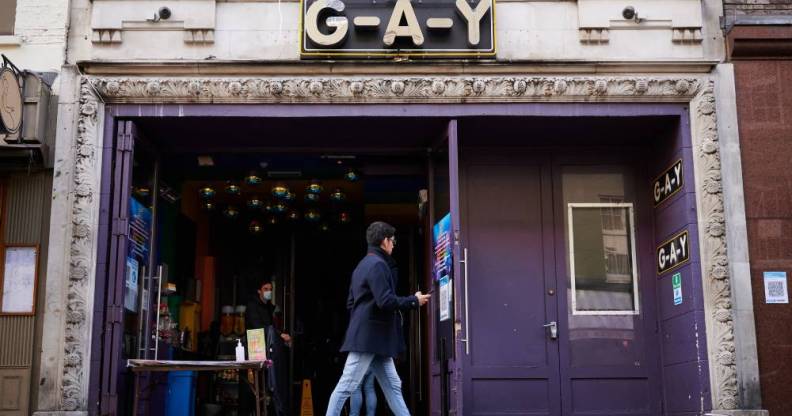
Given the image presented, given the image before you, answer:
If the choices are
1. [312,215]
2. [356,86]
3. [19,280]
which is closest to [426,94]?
[356,86]

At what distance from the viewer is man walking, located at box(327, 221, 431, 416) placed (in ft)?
27.4

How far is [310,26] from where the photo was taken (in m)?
9.75

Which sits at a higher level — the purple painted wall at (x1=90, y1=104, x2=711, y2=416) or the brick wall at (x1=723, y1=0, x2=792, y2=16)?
the brick wall at (x1=723, y1=0, x2=792, y2=16)

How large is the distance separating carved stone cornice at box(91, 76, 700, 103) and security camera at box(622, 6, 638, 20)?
28.0 inches

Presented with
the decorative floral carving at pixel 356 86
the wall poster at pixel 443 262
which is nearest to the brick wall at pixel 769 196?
the wall poster at pixel 443 262

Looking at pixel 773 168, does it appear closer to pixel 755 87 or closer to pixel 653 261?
pixel 755 87

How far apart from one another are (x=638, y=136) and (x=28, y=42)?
23.0ft

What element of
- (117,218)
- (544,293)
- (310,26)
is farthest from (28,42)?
(544,293)

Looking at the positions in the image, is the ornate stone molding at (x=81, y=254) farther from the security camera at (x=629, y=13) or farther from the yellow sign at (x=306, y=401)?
the security camera at (x=629, y=13)

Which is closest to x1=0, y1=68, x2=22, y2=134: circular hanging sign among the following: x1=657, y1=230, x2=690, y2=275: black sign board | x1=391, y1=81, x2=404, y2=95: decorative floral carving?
x1=391, y1=81, x2=404, y2=95: decorative floral carving

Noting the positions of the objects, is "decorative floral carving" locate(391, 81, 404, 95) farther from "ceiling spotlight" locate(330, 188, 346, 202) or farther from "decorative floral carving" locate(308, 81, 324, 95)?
"ceiling spotlight" locate(330, 188, 346, 202)

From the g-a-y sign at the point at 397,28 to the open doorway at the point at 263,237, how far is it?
0.82 metres

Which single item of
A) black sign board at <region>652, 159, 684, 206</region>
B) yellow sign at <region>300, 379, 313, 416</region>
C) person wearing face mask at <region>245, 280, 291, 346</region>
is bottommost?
yellow sign at <region>300, 379, 313, 416</region>

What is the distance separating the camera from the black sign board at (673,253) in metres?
9.66
